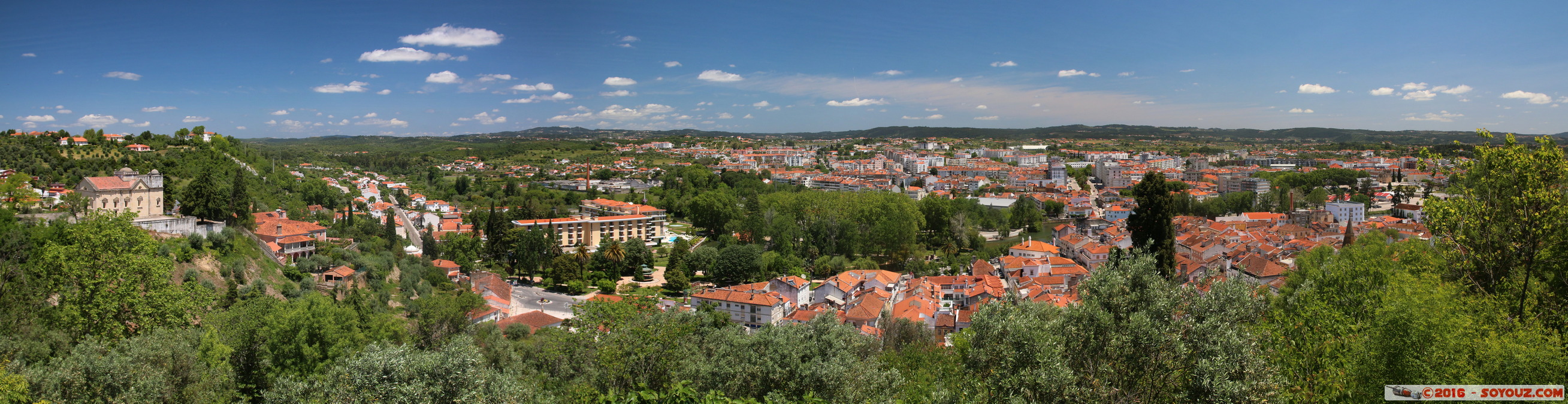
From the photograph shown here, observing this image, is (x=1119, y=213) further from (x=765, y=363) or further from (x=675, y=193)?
(x=765, y=363)

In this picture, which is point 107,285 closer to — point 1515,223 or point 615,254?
point 1515,223

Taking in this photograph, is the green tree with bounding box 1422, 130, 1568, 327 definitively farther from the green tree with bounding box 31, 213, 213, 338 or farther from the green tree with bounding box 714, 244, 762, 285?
the green tree with bounding box 714, 244, 762, 285

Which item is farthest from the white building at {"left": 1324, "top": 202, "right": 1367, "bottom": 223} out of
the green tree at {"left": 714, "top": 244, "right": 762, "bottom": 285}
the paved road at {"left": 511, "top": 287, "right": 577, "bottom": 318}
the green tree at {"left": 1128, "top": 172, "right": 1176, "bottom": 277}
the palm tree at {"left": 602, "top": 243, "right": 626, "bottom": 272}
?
the paved road at {"left": 511, "top": 287, "right": 577, "bottom": 318}

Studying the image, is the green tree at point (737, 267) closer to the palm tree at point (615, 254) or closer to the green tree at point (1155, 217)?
the palm tree at point (615, 254)

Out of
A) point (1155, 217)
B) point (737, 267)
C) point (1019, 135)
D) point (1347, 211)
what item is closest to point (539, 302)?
point (737, 267)

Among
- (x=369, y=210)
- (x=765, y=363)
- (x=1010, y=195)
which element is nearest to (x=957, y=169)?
(x=1010, y=195)

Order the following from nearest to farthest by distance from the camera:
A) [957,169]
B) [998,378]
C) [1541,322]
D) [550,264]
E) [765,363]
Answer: [998,378] → [1541,322] → [765,363] → [550,264] → [957,169]

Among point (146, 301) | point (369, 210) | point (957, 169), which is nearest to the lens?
point (146, 301)
